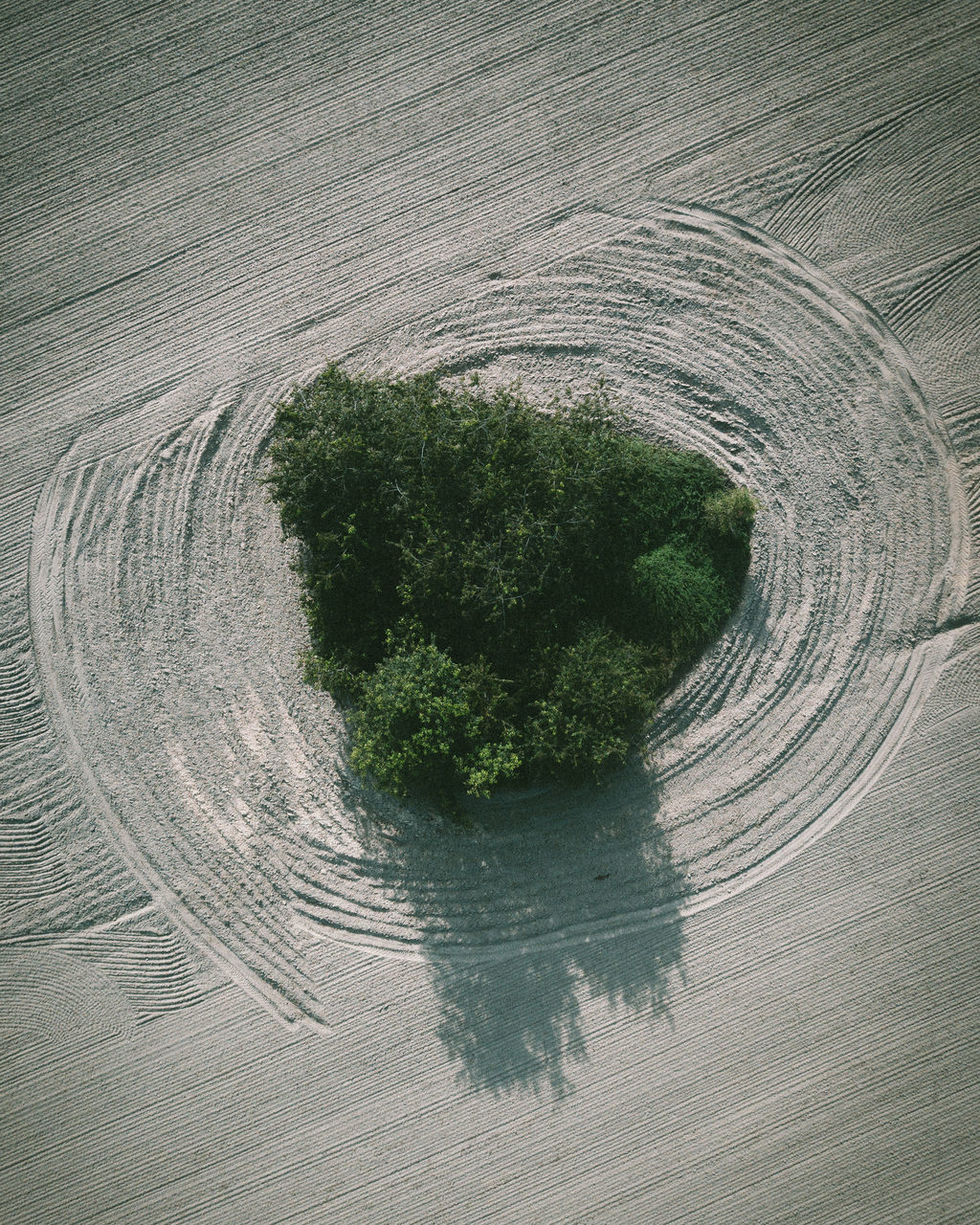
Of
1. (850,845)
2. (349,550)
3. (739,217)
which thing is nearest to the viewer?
(349,550)

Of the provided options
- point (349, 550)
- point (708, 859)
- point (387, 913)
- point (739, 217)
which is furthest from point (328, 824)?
point (739, 217)

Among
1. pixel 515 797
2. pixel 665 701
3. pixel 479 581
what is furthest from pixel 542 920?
pixel 479 581

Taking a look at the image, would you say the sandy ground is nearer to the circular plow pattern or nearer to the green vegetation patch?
the circular plow pattern

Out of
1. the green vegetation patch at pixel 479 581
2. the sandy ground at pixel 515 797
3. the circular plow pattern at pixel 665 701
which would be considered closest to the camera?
the green vegetation patch at pixel 479 581

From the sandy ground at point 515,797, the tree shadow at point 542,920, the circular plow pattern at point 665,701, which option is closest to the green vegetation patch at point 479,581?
the tree shadow at point 542,920

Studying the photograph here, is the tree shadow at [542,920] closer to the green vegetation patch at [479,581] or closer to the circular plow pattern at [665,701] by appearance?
the circular plow pattern at [665,701]

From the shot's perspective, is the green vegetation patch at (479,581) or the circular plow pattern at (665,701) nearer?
the green vegetation patch at (479,581)

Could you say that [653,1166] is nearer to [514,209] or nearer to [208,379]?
[208,379]
